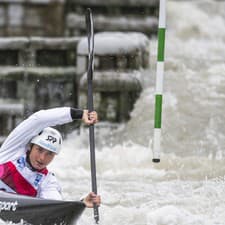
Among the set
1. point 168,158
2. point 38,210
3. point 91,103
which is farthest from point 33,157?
point 168,158

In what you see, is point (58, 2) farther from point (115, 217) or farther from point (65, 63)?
point (115, 217)

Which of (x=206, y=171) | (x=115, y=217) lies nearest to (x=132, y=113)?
(x=206, y=171)

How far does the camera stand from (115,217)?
19.1 feet

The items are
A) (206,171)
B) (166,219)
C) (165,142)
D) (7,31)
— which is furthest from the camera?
(7,31)

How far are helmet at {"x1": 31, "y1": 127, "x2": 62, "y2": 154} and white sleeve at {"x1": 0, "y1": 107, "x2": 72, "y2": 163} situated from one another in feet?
0.17

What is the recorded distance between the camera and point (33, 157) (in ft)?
16.8

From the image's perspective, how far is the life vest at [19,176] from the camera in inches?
203

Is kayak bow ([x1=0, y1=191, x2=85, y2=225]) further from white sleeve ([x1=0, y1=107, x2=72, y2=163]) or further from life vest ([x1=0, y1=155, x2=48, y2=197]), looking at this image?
white sleeve ([x1=0, y1=107, x2=72, y2=163])

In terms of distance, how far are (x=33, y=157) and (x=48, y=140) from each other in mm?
154

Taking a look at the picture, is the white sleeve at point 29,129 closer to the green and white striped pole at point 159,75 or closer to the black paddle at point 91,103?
the black paddle at point 91,103

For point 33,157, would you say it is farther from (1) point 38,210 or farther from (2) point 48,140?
(1) point 38,210

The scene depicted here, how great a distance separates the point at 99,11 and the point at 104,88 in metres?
3.60

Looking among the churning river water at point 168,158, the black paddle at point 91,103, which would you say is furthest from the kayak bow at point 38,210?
the churning river water at point 168,158

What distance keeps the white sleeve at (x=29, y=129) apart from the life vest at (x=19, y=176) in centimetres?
6
